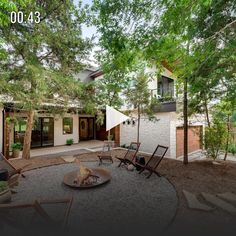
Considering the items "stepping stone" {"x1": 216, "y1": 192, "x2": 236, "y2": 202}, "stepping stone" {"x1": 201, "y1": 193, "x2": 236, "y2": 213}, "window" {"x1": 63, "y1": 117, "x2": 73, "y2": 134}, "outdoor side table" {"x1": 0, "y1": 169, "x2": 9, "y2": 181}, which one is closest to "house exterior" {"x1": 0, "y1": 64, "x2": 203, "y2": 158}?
"window" {"x1": 63, "y1": 117, "x2": 73, "y2": 134}

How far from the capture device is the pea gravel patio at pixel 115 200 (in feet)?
12.3

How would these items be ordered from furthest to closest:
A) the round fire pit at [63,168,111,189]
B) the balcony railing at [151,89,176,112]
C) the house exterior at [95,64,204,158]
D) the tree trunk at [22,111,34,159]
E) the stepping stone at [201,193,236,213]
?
the house exterior at [95,64,204,158]
the balcony railing at [151,89,176,112]
the tree trunk at [22,111,34,159]
the round fire pit at [63,168,111,189]
the stepping stone at [201,193,236,213]

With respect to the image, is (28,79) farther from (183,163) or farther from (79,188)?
(183,163)

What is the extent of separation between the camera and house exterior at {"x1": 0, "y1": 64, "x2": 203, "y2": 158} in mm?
11219

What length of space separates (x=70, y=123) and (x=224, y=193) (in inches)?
528

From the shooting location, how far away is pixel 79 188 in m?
5.53

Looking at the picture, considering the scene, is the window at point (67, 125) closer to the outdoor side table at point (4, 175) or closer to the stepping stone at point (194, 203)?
the outdoor side table at point (4, 175)

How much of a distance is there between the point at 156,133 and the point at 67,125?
8.24 m

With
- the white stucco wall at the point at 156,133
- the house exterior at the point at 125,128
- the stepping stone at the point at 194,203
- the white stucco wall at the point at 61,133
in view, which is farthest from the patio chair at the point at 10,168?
the white stucco wall at the point at 156,133

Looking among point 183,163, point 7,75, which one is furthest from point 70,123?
point 183,163

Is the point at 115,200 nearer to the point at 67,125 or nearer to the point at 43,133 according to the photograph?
the point at 43,133

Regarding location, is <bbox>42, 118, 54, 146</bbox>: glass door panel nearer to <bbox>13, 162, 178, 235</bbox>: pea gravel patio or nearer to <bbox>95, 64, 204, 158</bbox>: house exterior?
<bbox>95, 64, 204, 158</bbox>: house exterior

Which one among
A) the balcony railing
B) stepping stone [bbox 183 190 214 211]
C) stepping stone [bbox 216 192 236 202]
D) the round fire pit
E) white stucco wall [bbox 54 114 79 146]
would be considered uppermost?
the balcony railing

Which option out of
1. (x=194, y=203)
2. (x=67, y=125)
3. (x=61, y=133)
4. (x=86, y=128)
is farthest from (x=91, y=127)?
(x=194, y=203)
